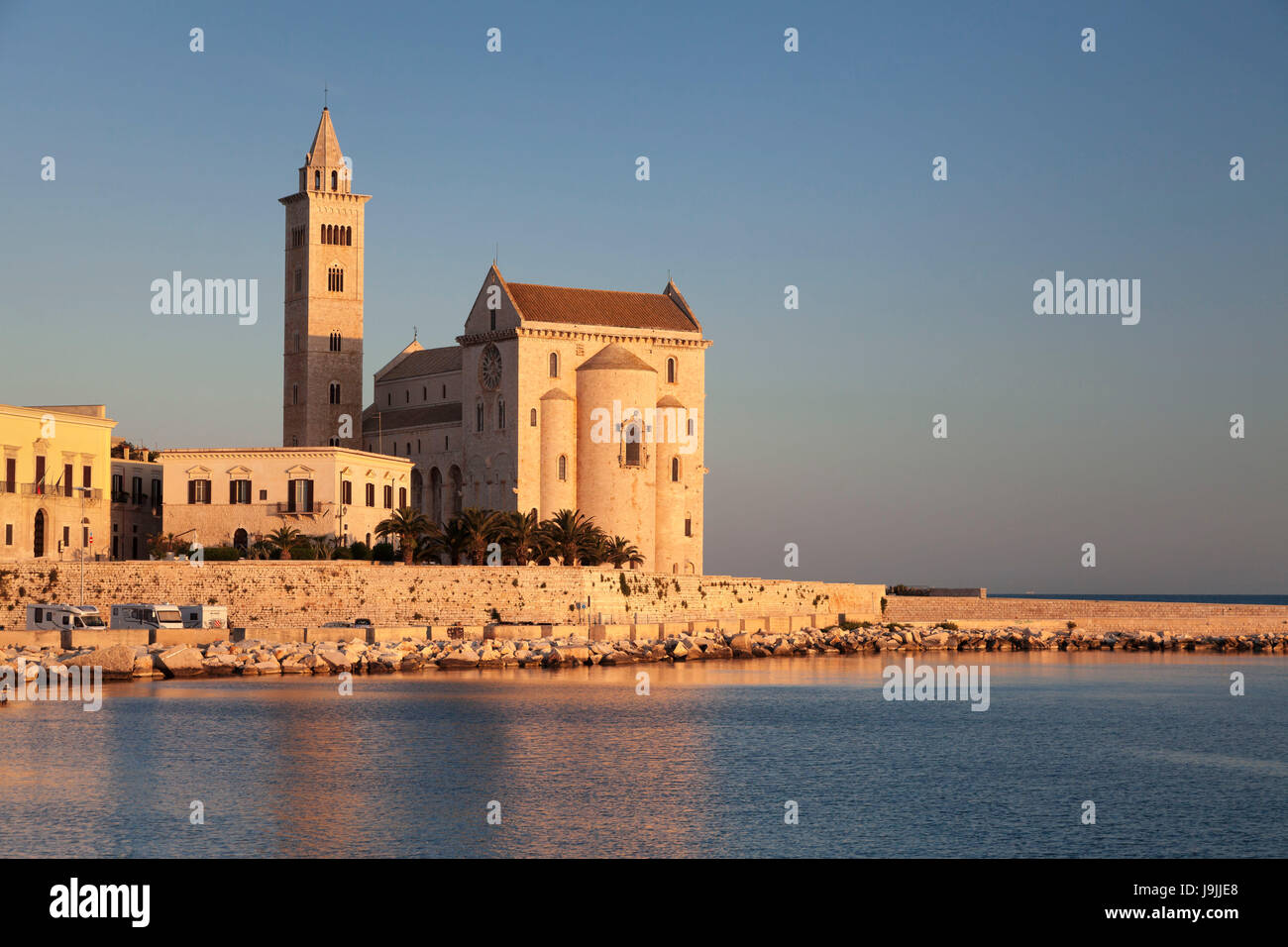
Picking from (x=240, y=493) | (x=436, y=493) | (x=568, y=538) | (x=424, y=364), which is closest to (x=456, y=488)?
(x=436, y=493)

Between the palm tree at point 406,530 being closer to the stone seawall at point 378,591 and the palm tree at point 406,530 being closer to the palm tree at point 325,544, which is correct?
the palm tree at point 325,544

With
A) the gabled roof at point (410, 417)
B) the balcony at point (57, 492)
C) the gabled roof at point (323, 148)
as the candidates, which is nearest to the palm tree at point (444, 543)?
the balcony at point (57, 492)

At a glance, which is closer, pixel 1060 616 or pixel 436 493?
pixel 1060 616

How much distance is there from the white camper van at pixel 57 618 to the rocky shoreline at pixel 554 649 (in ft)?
6.29

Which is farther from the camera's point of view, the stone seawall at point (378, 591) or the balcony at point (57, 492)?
the balcony at point (57, 492)

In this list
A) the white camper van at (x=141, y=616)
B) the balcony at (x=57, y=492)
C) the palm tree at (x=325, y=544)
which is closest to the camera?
the white camper van at (x=141, y=616)

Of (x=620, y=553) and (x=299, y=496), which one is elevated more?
(x=299, y=496)

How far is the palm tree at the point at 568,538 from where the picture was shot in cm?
6069

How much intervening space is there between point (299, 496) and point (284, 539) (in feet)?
13.2

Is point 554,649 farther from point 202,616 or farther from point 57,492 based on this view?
point 57,492

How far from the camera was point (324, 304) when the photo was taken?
3012 inches

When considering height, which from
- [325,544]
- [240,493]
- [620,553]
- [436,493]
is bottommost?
[620,553]
